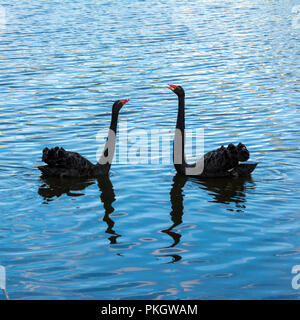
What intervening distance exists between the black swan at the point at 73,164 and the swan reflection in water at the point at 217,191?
102 cm

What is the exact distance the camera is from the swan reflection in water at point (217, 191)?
742 cm

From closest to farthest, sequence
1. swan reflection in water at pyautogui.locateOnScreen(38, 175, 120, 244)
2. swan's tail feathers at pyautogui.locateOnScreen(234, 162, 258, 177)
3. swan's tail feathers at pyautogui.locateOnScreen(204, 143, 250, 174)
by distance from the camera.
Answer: swan reflection in water at pyautogui.locateOnScreen(38, 175, 120, 244) < swan's tail feathers at pyautogui.locateOnScreen(204, 143, 250, 174) < swan's tail feathers at pyautogui.locateOnScreen(234, 162, 258, 177)

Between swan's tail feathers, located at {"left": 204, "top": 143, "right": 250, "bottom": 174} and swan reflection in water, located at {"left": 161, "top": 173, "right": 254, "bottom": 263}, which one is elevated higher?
swan's tail feathers, located at {"left": 204, "top": 143, "right": 250, "bottom": 174}


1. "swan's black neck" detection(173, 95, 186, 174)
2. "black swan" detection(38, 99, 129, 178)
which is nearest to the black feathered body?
"black swan" detection(38, 99, 129, 178)

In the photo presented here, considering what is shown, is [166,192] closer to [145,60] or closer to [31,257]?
[31,257]

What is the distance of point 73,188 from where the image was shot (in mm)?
8445

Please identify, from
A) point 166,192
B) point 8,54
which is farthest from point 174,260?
point 8,54

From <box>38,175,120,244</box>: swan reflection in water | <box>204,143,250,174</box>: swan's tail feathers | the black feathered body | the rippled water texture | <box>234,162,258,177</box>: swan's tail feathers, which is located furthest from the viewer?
<box>234,162,258,177</box>: swan's tail feathers

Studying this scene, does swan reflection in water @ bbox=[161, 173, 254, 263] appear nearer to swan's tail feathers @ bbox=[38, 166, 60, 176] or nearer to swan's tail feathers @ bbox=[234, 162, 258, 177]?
swan's tail feathers @ bbox=[234, 162, 258, 177]

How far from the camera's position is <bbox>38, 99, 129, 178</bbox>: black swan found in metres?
8.38

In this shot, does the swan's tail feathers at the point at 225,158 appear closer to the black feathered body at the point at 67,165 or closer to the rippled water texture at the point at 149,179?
the rippled water texture at the point at 149,179

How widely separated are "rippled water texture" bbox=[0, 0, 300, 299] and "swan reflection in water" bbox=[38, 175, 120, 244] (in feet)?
0.09

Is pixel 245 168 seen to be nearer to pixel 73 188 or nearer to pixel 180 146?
pixel 180 146
